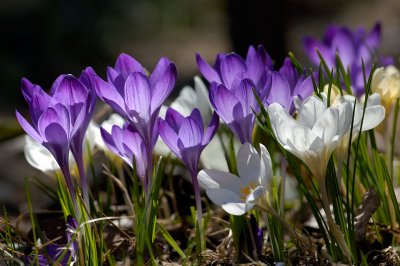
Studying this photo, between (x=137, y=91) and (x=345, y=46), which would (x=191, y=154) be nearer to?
(x=137, y=91)

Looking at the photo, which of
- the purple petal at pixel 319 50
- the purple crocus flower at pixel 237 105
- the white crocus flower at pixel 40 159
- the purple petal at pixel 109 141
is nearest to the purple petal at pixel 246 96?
the purple crocus flower at pixel 237 105

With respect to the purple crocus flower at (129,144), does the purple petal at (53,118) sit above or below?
above

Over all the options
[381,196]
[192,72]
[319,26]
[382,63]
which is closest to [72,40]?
[192,72]

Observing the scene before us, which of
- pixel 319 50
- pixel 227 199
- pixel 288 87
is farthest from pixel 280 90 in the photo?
pixel 319 50

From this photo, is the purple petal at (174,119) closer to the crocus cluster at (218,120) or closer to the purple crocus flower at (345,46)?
the crocus cluster at (218,120)

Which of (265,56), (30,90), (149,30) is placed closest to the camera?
(30,90)

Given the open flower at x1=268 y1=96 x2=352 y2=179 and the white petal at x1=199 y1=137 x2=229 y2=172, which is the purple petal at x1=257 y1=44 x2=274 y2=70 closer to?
the open flower at x1=268 y1=96 x2=352 y2=179

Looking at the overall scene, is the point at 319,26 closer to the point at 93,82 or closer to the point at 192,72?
the point at 192,72
